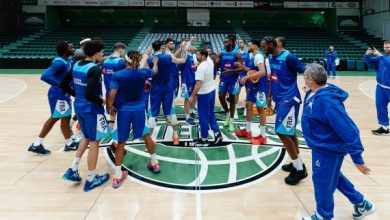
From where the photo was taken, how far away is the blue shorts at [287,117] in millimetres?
4004

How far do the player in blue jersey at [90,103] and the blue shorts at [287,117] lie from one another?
227cm

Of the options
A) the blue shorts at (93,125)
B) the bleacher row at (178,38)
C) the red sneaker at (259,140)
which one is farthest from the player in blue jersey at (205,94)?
the bleacher row at (178,38)

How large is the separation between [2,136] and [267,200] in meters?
5.31

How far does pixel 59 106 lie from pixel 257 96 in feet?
11.2

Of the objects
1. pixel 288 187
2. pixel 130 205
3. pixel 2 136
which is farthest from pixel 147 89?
pixel 2 136

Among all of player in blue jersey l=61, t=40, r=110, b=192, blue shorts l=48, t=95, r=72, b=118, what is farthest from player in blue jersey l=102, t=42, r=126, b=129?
player in blue jersey l=61, t=40, r=110, b=192

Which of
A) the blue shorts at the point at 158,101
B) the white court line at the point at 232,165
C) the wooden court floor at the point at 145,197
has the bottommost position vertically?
the wooden court floor at the point at 145,197

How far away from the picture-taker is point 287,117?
13.2ft

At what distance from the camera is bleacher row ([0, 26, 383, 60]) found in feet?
72.5

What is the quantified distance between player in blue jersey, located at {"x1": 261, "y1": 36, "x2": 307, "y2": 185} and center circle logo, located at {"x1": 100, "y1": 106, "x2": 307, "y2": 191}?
0.44 m

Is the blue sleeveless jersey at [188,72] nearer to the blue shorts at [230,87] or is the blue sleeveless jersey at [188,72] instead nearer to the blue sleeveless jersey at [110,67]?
the blue shorts at [230,87]

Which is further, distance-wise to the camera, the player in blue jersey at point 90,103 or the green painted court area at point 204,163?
the green painted court area at point 204,163

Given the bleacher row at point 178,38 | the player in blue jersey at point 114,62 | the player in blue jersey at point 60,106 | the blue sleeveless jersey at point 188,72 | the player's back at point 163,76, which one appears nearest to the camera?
the player in blue jersey at point 60,106

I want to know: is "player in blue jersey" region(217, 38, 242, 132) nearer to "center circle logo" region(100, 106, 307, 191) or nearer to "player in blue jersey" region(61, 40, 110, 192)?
"center circle logo" region(100, 106, 307, 191)
